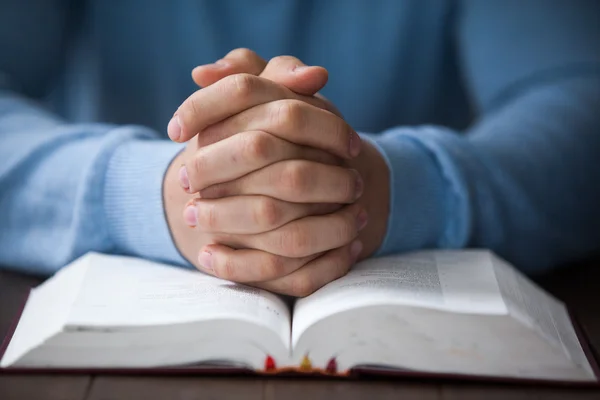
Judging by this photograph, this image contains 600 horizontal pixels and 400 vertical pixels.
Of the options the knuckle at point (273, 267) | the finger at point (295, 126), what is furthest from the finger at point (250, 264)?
the finger at point (295, 126)

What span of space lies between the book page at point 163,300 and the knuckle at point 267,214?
0.20 feet

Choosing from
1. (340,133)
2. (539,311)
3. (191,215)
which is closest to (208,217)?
(191,215)

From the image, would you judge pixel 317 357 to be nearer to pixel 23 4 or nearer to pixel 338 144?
pixel 338 144

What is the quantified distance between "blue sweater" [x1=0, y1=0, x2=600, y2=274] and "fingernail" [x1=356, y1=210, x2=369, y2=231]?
0.05 metres

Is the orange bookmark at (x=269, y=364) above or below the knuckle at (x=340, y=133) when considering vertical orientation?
below

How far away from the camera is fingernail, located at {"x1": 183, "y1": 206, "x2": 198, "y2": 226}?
54 centimetres

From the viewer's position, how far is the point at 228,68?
0.59 metres

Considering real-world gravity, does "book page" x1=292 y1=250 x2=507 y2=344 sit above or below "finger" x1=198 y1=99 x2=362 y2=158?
below

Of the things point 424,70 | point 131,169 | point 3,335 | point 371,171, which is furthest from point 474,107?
point 3,335

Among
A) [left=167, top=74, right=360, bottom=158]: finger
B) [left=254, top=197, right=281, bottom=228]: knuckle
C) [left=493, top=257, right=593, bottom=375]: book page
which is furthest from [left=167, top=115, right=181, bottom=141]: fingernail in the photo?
[left=493, top=257, right=593, bottom=375]: book page

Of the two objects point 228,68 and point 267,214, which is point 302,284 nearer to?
point 267,214

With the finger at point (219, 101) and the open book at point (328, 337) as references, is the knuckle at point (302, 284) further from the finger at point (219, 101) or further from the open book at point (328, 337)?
the finger at point (219, 101)

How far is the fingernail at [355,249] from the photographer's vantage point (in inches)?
22.1

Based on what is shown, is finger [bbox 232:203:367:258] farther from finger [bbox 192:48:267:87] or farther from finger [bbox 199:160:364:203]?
finger [bbox 192:48:267:87]
